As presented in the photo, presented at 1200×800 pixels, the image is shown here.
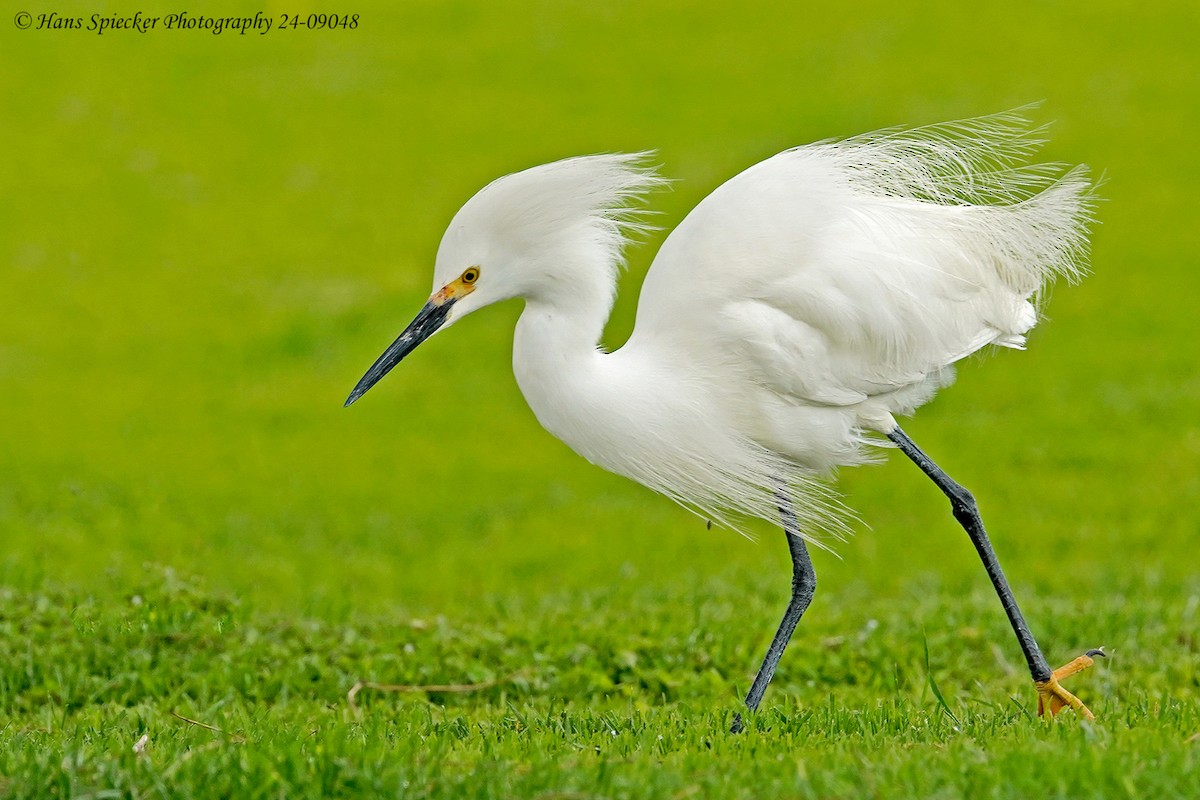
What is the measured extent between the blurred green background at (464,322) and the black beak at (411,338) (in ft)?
6.90

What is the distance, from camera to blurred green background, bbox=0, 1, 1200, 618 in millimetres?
8500

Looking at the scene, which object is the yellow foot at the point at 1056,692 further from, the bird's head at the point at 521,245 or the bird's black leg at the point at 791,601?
the bird's head at the point at 521,245

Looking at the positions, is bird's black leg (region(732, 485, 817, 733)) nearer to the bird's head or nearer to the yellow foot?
the yellow foot

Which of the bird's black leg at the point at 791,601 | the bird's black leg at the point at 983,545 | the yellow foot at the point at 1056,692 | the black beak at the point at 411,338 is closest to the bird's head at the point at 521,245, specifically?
the black beak at the point at 411,338

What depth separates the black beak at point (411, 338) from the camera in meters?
4.33

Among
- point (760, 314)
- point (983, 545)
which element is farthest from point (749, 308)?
point (983, 545)

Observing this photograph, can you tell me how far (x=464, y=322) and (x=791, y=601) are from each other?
32.4 feet

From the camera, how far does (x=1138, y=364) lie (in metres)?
11.9

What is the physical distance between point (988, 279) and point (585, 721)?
211cm

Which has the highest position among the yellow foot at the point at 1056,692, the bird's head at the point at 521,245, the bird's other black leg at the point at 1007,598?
the bird's head at the point at 521,245

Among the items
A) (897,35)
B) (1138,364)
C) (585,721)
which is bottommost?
(585,721)

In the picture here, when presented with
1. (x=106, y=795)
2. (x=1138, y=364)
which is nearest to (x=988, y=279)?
(x=106, y=795)

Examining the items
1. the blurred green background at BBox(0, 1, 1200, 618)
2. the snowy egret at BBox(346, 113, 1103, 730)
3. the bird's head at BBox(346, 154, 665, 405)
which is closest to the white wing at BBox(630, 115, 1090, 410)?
the snowy egret at BBox(346, 113, 1103, 730)

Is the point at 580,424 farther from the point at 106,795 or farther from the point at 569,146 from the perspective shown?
the point at 569,146
